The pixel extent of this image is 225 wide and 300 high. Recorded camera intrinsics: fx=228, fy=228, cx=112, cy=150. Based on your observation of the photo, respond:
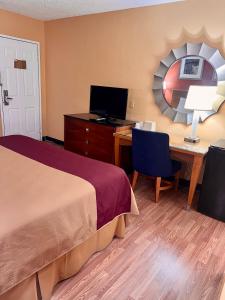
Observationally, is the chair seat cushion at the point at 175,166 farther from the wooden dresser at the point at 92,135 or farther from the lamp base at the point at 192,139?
the wooden dresser at the point at 92,135

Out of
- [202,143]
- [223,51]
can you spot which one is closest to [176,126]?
[202,143]

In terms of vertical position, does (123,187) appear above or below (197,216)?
above

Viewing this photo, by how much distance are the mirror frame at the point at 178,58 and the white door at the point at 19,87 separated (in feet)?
8.40

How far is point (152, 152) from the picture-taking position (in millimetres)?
2580

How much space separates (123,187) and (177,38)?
2.15m

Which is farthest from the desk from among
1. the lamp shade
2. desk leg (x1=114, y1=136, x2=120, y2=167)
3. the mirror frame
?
the lamp shade

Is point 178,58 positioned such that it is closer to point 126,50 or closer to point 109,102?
point 126,50

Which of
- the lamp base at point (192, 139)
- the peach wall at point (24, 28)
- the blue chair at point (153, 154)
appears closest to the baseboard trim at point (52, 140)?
the peach wall at point (24, 28)

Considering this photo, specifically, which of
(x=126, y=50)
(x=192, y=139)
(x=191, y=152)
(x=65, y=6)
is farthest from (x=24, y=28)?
(x=191, y=152)

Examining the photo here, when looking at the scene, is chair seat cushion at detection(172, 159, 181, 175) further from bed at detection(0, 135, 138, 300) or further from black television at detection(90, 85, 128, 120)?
black television at detection(90, 85, 128, 120)

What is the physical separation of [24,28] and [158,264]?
4.35m

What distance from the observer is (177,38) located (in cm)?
293

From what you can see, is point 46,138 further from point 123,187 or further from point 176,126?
point 123,187

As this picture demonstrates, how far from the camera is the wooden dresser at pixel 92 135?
320 centimetres
